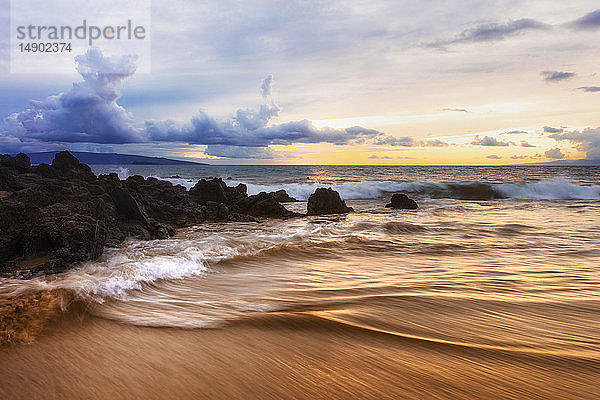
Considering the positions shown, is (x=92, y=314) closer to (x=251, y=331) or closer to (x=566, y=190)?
(x=251, y=331)

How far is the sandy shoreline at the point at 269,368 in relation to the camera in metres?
1.85

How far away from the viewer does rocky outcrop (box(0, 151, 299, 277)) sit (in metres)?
5.43

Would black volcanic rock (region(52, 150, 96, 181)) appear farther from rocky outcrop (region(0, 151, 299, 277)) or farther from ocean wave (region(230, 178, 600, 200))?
ocean wave (region(230, 178, 600, 200))

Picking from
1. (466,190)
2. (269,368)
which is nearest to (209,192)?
(269,368)

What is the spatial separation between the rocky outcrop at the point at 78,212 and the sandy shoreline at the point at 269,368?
3.23 meters

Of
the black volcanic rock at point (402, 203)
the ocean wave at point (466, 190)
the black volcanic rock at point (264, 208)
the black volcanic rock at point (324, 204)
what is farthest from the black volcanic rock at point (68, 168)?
the ocean wave at point (466, 190)

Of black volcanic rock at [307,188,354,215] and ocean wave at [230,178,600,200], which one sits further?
ocean wave at [230,178,600,200]

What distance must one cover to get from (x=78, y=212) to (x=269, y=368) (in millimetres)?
5891

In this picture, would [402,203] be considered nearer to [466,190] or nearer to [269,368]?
[269,368]

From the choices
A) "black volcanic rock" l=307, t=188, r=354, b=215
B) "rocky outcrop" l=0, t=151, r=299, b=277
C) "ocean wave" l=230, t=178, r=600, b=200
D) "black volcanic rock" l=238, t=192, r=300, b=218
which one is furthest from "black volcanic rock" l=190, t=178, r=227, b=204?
Answer: "ocean wave" l=230, t=178, r=600, b=200

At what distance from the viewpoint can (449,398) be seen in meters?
1.76

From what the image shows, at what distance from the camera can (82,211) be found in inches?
255

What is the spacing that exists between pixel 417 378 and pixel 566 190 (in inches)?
1178

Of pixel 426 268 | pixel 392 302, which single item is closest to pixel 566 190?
pixel 426 268
